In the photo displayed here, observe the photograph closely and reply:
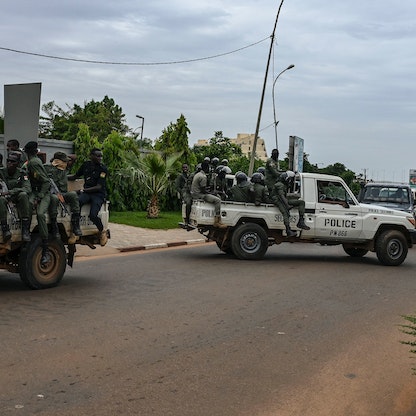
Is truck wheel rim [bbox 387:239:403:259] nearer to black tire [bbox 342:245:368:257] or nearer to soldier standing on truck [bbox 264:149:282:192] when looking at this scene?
black tire [bbox 342:245:368:257]

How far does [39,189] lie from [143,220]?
13.7 metres

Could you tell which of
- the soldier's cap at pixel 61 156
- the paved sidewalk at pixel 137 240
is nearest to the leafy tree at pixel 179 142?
the paved sidewalk at pixel 137 240

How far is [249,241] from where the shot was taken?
1438cm

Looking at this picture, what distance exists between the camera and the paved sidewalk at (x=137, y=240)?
15.3 metres

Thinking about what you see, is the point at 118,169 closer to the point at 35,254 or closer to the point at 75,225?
the point at 75,225

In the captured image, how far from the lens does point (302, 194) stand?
14508mm

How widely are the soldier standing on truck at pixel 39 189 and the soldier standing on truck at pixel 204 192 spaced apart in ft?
17.7

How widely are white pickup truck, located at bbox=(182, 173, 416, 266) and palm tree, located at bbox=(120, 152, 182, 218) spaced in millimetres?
9512

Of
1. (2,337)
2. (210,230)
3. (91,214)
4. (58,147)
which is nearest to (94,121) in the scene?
(58,147)

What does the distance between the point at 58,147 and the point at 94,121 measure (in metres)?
36.6

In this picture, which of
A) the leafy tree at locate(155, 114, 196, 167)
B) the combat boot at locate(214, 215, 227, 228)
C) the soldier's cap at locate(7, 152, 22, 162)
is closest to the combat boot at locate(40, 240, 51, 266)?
the soldier's cap at locate(7, 152, 22, 162)

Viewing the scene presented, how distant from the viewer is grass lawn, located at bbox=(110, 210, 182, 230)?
21500 mm

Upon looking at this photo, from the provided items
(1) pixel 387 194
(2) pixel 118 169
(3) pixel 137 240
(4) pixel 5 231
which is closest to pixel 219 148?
(2) pixel 118 169

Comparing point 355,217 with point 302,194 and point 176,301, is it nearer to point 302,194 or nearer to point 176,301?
point 302,194
